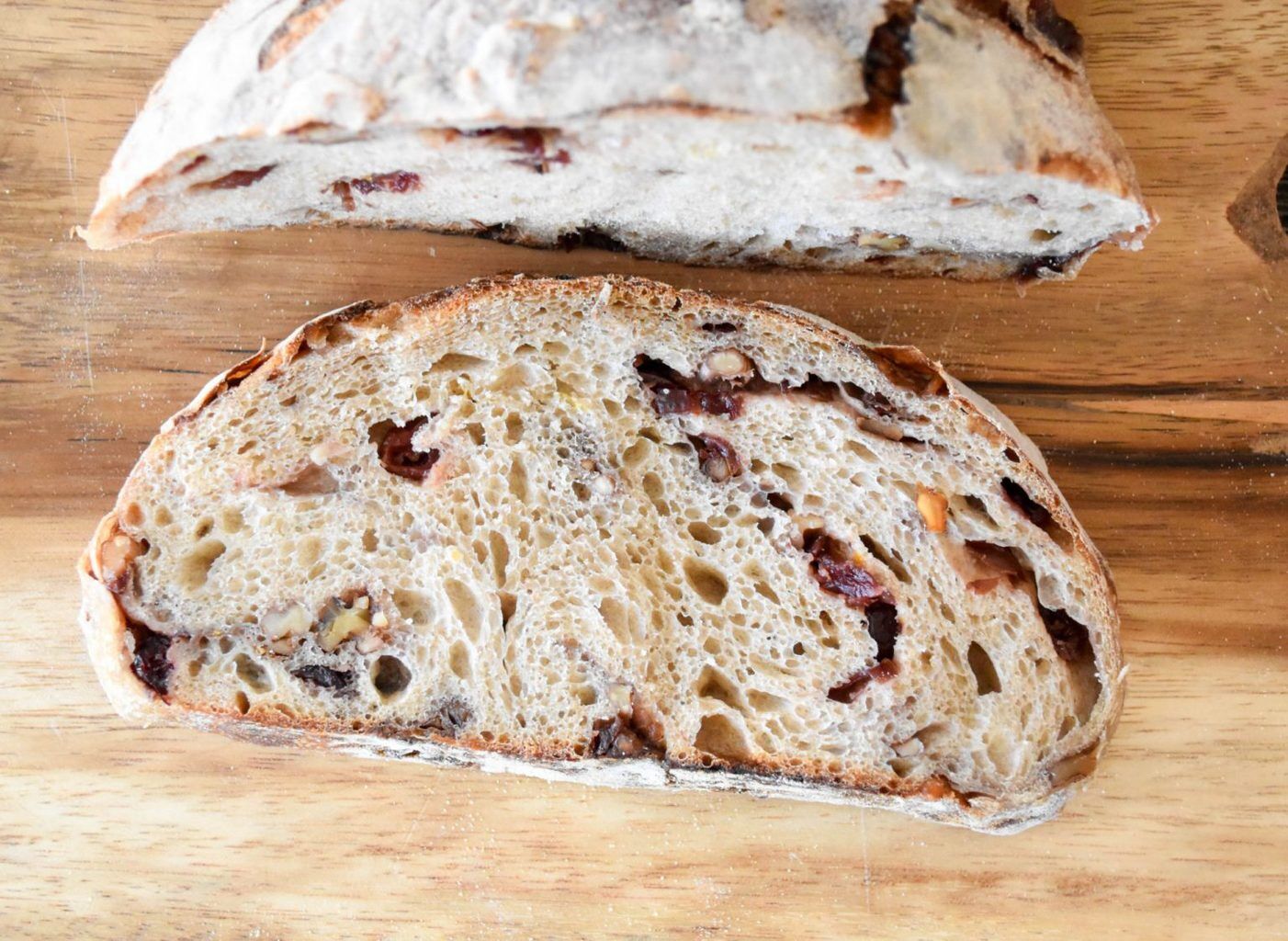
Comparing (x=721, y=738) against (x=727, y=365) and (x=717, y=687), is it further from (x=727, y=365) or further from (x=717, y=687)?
(x=727, y=365)

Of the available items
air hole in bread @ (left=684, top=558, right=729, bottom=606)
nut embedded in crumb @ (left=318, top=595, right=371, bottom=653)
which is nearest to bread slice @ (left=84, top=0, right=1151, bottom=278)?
air hole in bread @ (left=684, top=558, right=729, bottom=606)

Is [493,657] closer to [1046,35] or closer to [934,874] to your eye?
[934,874]

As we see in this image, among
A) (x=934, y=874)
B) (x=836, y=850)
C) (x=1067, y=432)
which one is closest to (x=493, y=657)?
(x=836, y=850)

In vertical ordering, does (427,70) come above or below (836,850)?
above

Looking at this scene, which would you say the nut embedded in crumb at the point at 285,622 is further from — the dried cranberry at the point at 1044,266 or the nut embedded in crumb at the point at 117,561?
the dried cranberry at the point at 1044,266

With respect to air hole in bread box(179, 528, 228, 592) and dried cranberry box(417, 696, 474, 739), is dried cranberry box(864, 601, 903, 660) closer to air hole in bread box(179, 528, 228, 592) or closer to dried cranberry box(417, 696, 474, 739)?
dried cranberry box(417, 696, 474, 739)

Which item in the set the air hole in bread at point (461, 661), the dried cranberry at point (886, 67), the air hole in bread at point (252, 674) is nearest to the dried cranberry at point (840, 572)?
the air hole in bread at point (461, 661)
